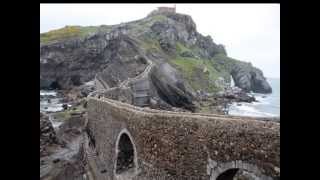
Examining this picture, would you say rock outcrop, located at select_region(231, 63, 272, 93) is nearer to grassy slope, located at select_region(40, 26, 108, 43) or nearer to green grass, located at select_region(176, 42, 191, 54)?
green grass, located at select_region(176, 42, 191, 54)

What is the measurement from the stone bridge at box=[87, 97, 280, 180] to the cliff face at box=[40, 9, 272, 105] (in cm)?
2890

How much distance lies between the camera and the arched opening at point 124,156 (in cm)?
1838

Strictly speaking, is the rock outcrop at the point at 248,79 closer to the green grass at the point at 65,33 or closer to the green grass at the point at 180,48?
the green grass at the point at 180,48

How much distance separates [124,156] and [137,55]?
44.4 m

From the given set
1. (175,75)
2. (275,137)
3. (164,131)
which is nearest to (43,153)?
(164,131)

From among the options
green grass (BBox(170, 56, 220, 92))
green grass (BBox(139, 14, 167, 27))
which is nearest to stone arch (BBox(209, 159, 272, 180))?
green grass (BBox(170, 56, 220, 92))

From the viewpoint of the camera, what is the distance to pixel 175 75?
180ft

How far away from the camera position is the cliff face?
61.3 meters

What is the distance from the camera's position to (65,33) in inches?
3893

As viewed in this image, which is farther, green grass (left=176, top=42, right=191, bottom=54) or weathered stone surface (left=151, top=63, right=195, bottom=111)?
green grass (left=176, top=42, right=191, bottom=54)

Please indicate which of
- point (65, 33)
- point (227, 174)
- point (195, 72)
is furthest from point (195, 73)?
point (227, 174)

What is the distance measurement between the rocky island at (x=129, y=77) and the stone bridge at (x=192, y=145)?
229mm
